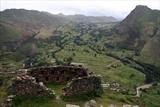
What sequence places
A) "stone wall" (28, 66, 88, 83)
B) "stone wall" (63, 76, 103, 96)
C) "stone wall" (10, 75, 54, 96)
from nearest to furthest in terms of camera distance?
"stone wall" (10, 75, 54, 96) < "stone wall" (63, 76, 103, 96) < "stone wall" (28, 66, 88, 83)

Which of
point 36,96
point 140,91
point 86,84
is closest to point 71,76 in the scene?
point 86,84

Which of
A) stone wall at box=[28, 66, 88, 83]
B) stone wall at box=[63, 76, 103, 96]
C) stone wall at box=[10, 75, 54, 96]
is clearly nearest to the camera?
stone wall at box=[10, 75, 54, 96]

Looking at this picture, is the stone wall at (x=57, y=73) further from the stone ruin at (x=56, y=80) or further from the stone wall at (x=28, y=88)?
the stone wall at (x=28, y=88)

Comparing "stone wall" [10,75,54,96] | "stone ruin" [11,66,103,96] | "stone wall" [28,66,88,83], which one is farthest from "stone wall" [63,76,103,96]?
"stone wall" [28,66,88,83]

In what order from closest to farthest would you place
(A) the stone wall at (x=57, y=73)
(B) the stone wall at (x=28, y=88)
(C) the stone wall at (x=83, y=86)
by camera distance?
(B) the stone wall at (x=28, y=88) → (C) the stone wall at (x=83, y=86) → (A) the stone wall at (x=57, y=73)

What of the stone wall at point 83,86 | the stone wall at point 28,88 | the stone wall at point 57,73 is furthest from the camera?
the stone wall at point 57,73

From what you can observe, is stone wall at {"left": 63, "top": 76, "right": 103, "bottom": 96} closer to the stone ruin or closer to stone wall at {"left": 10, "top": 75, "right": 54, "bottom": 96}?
the stone ruin

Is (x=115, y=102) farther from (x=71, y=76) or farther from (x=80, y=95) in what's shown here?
(x=71, y=76)

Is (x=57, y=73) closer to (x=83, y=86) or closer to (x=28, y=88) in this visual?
(x=83, y=86)

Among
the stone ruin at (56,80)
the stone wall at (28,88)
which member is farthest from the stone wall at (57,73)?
the stone wall at (28,88)
